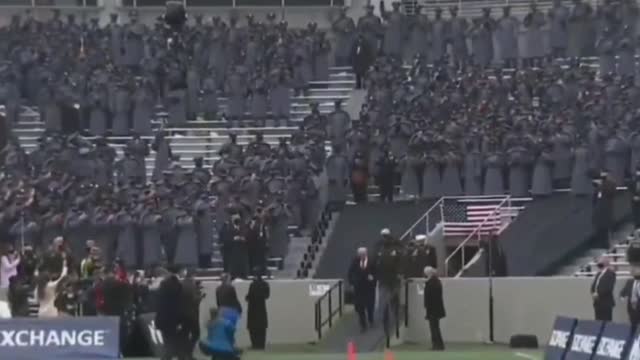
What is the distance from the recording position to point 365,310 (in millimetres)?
38469

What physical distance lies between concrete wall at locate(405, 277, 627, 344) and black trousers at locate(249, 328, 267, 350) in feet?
9.43

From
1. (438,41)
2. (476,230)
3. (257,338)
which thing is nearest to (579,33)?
(438,41)

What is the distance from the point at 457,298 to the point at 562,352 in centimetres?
1443

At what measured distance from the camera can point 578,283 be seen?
3731 cm

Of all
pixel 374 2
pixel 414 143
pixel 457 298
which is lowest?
pixel 457 298

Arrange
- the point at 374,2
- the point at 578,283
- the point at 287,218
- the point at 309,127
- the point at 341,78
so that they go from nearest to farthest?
the point at 578,283 < the point at 287,218 < the point at 309,127 < the point at 341,78 < the point at 374,2

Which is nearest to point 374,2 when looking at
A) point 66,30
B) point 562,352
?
point 66,30

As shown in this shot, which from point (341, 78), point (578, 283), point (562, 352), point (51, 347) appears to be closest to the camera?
point (562, 352)

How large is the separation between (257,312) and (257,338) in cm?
52

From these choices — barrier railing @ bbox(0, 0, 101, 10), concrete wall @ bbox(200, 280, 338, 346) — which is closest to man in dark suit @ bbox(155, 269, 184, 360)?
concrete wall @ bbox(200, 280, 338, 346)

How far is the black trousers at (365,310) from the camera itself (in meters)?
38.0

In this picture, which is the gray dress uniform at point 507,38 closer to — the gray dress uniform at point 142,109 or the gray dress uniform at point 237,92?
the gray dress uniform at point 237,92

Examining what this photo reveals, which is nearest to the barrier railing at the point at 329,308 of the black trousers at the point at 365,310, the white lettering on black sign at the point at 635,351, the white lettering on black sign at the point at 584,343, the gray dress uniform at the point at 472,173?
the black trousers at the point at 365,310

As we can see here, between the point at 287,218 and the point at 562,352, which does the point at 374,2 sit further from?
the point at 562,352
